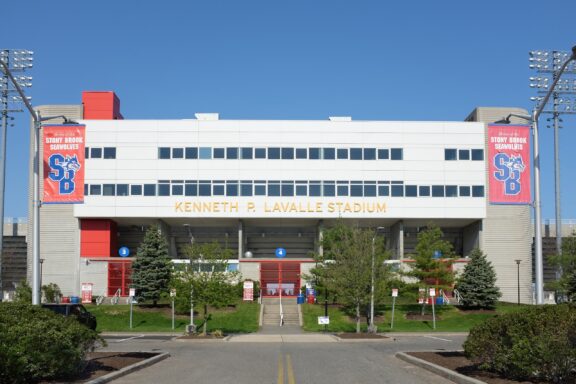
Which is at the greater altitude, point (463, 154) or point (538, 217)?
point (463, 154)

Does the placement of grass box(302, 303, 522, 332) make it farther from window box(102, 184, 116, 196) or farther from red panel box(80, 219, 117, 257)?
window box(102, 184, 116, 196)

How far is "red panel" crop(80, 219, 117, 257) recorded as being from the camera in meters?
67.1

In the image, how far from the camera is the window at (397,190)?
67.0m

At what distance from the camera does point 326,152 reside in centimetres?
6744

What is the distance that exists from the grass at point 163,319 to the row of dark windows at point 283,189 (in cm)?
1177

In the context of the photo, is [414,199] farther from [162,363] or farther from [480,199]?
[162,363]

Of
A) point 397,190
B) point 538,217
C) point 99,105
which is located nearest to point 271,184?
point 397,190

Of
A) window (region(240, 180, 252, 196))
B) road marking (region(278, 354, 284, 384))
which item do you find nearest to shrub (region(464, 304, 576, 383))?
road marking (region(278, 354, 284, 384))

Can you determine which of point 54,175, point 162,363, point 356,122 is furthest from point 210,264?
point 356,122

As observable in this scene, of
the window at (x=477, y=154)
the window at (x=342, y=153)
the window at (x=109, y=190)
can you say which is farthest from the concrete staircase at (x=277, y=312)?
the window at (x=477, y=154)

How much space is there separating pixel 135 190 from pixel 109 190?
2259 millimetres

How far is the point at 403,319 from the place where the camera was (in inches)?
2135

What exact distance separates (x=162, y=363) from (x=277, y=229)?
50.2 meters

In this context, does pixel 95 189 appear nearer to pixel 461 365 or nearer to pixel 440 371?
pixel 461 365
